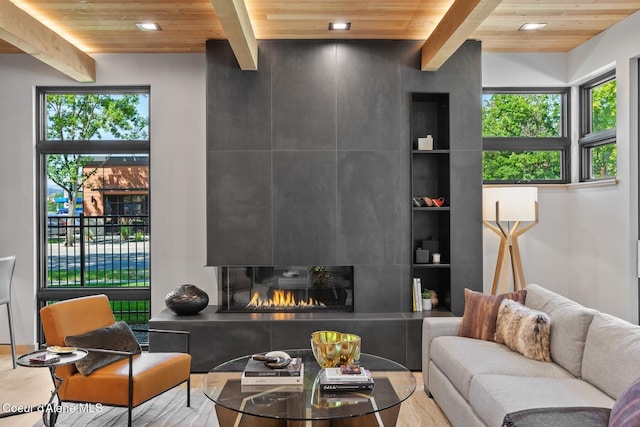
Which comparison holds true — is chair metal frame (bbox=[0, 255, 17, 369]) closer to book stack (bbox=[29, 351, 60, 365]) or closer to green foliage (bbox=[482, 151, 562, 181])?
book stack (bbox=[29, 351, 60, 365])

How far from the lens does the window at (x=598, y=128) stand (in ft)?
15.1

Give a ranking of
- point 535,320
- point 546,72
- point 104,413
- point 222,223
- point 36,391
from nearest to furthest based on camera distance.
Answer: point 535,320
point 104,413
point 36,391
point 222,223
point 546,72

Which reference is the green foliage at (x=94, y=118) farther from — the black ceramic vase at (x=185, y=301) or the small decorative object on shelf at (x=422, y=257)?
the small decorative object on shelf at (x=422, y=257)

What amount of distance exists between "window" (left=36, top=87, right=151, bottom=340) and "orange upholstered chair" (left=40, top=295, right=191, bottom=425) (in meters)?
1.58

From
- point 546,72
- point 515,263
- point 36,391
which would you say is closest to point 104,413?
point 36,391

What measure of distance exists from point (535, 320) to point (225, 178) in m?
2.81

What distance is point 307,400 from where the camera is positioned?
2.54 metres

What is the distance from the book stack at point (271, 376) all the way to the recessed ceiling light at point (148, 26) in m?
2.90

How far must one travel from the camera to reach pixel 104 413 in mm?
3445

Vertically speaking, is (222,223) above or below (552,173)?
below

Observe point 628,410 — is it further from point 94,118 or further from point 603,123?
point 94,118

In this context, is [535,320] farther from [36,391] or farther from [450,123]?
[36,391]

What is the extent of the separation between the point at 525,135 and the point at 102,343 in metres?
4.26

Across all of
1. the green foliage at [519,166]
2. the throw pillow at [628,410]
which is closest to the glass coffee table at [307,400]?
the throw pillow at [628,410]
